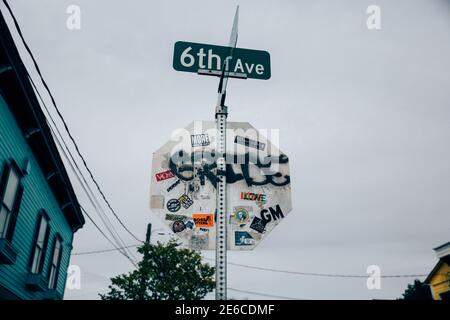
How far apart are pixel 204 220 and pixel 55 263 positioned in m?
13.0

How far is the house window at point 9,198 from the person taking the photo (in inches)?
305

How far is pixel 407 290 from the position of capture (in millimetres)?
60500

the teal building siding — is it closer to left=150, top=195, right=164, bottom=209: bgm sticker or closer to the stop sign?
the stop sign

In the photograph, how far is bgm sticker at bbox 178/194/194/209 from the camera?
7.20ft

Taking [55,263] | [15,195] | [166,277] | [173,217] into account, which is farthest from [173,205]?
[166,277]

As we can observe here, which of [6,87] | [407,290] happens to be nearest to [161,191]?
[6,87]

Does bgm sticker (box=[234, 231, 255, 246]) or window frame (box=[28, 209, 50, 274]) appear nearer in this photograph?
bgm sticker (box=[234, 231, 255, 246])

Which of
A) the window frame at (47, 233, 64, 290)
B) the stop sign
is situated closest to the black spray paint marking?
the stop sign

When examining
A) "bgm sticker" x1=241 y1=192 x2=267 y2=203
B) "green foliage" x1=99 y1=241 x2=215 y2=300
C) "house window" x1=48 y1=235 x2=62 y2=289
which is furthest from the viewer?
"green foliage" x1=99 y1=241 x2=215 y2=300

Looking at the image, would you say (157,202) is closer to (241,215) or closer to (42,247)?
(241,215)

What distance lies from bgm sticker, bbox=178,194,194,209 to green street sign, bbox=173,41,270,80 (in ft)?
4.12

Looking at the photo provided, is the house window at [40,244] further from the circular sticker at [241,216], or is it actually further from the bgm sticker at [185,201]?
the circular sticker at [241,216]

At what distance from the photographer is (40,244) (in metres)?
10.9
